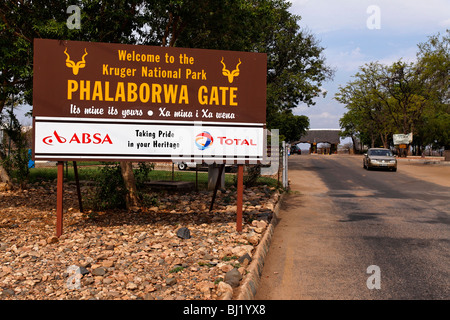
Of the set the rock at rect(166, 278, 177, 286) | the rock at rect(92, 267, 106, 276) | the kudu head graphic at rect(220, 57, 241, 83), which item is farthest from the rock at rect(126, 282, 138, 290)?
the kudu head graphic at rect(220, 57, 241, 83)

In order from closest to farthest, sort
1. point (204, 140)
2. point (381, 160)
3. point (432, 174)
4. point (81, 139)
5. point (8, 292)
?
point (8, 292) < point (81, 139) < point (204, 140) < point (432, 174) < point (381, 160)

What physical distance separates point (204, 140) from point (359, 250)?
3.55m

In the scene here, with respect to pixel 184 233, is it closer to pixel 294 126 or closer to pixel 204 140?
pixel 204 140

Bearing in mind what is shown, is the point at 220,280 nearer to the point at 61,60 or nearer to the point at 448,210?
the point at 61,60

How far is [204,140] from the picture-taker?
8.09 meters

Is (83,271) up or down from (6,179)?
down

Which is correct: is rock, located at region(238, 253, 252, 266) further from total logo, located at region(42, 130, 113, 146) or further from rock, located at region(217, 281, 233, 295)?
total logo, located at region(42, 130, 113, 146)

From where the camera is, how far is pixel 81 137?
25.3 feet

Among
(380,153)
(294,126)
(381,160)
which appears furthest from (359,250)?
(294,126)

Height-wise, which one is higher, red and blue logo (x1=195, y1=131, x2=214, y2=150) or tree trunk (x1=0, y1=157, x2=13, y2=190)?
red and blue logo (x1=195, y1=131, x2=214, y2=150)

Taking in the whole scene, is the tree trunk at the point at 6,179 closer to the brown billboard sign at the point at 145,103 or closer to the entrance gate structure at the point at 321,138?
the brown billboard sign at the point at 145,103

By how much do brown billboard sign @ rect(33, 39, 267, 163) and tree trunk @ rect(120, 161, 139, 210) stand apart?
219 centimetres

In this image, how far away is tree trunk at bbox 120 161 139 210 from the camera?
9.91m

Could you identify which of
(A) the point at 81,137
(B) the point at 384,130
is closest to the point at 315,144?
(B) the point at 384,130
